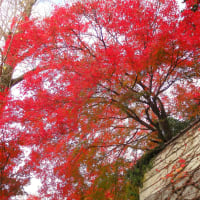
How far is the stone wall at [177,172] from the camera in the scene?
407 cm

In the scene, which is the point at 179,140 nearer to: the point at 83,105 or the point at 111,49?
the point at 83,105

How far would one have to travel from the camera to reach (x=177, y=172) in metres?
4.70

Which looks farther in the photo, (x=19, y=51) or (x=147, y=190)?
(x=19, y=51)

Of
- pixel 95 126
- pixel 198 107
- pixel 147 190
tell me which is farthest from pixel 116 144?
pixel 198 107

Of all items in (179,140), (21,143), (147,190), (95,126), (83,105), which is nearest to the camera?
(147,190)

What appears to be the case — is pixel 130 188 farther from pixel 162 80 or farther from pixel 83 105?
pixel 162 80

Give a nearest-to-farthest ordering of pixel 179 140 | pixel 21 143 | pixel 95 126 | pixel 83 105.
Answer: pixel 179 140, pixel 83 105, pixel 95 126, pixel 21 143

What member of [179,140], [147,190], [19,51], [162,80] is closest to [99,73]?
[162,80]

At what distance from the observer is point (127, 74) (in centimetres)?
696

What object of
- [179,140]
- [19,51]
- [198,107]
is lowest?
[179,140]

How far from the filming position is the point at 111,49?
729 cm

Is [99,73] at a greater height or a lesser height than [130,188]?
greater

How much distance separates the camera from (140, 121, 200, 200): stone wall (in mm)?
4070

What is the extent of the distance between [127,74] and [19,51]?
5.02 m
